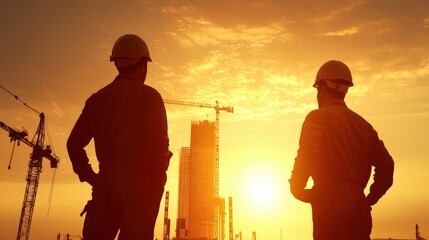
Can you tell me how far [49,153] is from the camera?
430 feet

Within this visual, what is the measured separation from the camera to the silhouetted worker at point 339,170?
5211mm

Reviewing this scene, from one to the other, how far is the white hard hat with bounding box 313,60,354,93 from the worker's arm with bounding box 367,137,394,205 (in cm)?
92

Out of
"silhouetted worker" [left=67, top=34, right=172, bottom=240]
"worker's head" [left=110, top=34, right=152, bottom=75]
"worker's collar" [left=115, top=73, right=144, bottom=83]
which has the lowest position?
"silhouetted worker" [left=67, top=34, right=172, bottom=240]

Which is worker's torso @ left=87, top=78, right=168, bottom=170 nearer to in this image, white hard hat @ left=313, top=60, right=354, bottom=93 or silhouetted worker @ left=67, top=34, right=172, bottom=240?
silhouetted worker @ left=67, top=34, right=172, bottom=240

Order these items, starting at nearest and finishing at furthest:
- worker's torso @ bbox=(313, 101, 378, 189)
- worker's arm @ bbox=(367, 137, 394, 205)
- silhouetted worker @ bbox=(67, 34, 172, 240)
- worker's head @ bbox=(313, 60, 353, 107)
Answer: silhouetted worker @ bbox=(67, 34, 172, 240)
worker's torso @ bbox=(313, 101, 378, 189)
worker's arm @ bbox=(367, 137, 394, 205)
worker's head @ bbox=(313, 60, 353, 107)

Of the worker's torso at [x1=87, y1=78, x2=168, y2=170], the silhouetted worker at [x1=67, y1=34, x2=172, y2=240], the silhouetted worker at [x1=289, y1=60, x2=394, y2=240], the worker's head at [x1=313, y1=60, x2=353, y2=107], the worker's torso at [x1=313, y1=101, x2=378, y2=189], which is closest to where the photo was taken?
the silhouetted worker at [x1=67, y1=34, x2=172, y2=240]

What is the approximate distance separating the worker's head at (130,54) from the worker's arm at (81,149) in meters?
0.68

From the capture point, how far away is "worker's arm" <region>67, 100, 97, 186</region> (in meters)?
5.03

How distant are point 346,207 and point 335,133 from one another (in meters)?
0.93

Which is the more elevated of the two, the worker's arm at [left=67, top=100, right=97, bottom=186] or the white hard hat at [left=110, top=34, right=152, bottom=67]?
the white hard hat at [left=110, top=34, right=152, bottom=67]

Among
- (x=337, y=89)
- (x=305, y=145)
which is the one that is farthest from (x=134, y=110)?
(x=337, y=89)

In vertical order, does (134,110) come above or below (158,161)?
above

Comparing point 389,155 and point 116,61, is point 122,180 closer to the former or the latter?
point 116,61

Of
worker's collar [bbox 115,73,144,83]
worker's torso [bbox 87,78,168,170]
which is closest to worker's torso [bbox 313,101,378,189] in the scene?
worker's torso [bbox 87,78,168,170]
